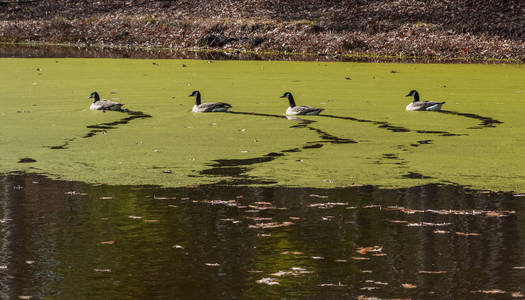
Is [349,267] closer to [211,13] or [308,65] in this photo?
Answer: [308,65]

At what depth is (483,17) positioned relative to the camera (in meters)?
37.8

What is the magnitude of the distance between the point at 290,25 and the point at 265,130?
24.8 meters

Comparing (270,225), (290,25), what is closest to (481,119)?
(270,225)

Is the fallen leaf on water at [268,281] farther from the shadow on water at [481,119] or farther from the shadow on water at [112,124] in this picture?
the shadow on water at [481,119]

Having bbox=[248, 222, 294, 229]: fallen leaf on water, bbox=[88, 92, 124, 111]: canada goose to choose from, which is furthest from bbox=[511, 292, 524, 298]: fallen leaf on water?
bbox=[88, 92, 124, 111]: canada goose

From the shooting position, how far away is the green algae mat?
11672mm

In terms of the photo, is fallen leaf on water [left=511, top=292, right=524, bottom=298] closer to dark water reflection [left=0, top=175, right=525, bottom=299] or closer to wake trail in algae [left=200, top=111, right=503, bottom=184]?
dark water reflection [left=0, top=175, right=525, bottom=299]

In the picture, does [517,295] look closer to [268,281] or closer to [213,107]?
[268,281]

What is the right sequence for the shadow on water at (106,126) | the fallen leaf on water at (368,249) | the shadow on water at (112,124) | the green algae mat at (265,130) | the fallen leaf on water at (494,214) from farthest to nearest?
the shadow on water at (112,124) → the shadow on water at (106,126) → the green algae mat at (265,130) → the fallen leaf on water at (494,214) → the fallen leaf on water at (368,249)

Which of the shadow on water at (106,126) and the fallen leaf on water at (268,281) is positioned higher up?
the shadow on water at (106,126)

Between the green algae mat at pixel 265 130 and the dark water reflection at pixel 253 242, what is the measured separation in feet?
2.89

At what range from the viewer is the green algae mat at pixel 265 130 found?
38.3 feet

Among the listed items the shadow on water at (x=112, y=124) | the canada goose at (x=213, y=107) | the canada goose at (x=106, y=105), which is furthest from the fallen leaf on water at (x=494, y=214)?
the canada goose at (x=106, y=105)

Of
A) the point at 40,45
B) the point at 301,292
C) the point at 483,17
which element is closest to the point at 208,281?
the point at 301,292
